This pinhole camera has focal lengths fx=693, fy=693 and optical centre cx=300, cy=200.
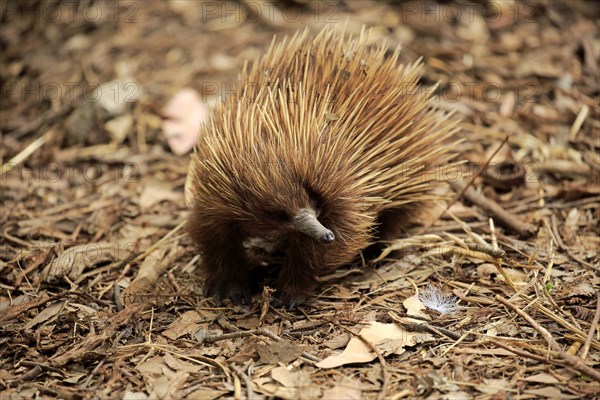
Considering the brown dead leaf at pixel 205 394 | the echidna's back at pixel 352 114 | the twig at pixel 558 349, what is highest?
the echidna's back at pixel 352 114

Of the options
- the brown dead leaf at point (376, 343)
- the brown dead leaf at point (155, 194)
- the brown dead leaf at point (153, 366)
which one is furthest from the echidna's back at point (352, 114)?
the brown dead leaf at point (155, 194)

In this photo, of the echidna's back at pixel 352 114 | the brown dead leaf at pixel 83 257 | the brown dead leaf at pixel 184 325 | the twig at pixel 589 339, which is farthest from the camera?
the brown dead leaf at pixel 83 257

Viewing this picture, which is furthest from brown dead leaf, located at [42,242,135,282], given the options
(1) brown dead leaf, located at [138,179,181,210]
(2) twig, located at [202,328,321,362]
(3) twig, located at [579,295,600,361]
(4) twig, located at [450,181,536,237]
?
(3) twig, located at [579,295,600,361]

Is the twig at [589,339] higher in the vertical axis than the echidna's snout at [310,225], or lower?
lower

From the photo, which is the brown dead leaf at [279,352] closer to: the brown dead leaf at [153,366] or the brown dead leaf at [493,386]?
the brown dead leaf at [153,366]

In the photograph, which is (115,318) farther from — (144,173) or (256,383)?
(144,173)

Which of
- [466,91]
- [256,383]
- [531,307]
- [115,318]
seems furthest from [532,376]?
[466,91]

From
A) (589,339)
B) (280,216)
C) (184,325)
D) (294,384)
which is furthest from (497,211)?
(184,325)
